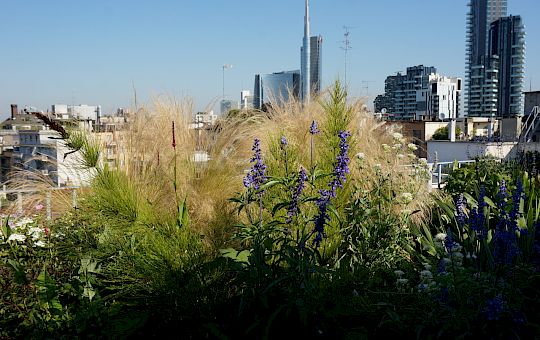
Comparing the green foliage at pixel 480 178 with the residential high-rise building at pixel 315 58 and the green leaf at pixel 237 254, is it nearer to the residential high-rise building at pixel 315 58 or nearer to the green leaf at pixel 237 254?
the green leaf at pixel 237 254

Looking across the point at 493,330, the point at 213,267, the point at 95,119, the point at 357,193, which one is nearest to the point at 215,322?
Answer: the point at 213,267

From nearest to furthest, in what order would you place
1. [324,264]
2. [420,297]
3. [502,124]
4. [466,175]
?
1. [420,297]
2. [324,264]
3. [466,175]
4. [502,124]

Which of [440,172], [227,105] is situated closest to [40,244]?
[227,105]

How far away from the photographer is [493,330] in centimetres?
200

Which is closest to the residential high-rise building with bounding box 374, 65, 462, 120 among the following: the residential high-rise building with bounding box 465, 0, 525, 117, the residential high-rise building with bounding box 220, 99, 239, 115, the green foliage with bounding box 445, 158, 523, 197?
the residential high-rise building with bounding box 465, 0, 525, 117

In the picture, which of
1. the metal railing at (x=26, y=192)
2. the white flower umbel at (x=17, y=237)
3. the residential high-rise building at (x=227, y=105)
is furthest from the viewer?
the residential high-rise building at (x=227, y=105)

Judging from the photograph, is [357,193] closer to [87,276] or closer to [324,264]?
[324,264]

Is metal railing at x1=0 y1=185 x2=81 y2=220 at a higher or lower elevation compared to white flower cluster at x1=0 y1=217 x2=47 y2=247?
higher

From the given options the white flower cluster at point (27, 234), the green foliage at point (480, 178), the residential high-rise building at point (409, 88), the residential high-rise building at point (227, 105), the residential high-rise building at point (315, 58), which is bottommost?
the white flower cluster at point (27, 234)

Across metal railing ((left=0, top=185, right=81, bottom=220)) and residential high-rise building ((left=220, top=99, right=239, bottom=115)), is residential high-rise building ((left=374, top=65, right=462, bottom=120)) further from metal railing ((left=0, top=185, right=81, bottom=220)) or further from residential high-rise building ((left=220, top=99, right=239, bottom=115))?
metal railing ((left=0, top=185, right=81, bottom=220))

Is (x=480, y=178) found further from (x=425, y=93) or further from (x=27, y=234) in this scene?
(x=425, y=93)

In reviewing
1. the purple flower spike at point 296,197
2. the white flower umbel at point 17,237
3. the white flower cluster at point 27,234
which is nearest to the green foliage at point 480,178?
the purple flower spike at point 296,197

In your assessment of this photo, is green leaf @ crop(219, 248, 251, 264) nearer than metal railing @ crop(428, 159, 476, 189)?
Yes

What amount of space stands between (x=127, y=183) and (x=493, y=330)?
6.44 feet
